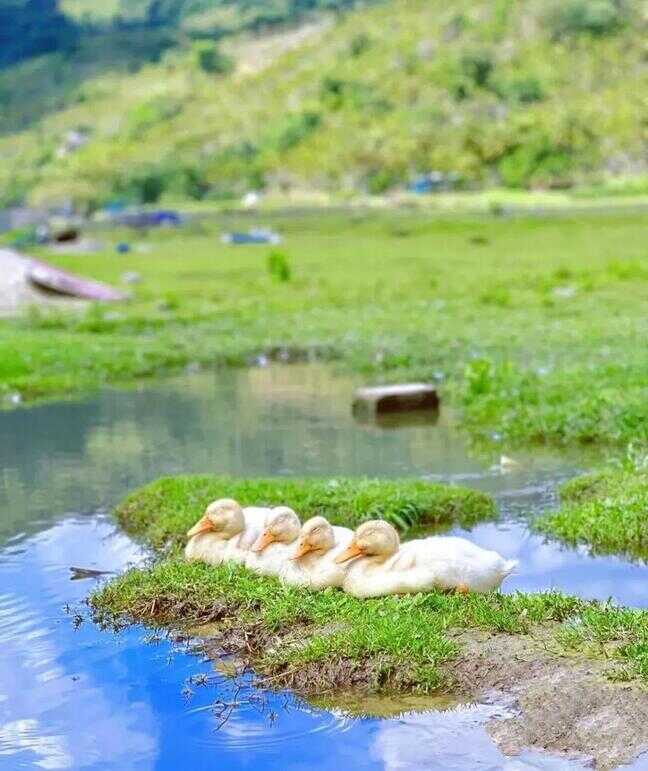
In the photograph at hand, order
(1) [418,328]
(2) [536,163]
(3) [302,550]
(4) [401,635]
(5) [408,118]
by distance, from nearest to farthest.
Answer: (4) [401,635] → (3) [302,550] → (1) [418,328] → (2) [536,163] → (5) [408,118]

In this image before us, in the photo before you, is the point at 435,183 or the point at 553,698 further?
the point at 435,183

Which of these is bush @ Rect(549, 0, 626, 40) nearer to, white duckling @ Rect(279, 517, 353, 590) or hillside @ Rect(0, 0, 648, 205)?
hillside @ Rect(0, 0, 648, 205)

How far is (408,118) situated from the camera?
5364 inches

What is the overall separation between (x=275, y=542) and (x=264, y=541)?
3.7 inches

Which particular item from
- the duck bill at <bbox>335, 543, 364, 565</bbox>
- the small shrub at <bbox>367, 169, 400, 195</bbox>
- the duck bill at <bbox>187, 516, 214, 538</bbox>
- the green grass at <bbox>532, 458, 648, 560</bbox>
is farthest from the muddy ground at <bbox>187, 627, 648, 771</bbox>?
the small shrub at <bbox>367, 169, 400, 195</bbox>

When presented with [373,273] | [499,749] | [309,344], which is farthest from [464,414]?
[373,273]

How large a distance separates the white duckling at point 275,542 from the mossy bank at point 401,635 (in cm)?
12

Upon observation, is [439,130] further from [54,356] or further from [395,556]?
[395,556]

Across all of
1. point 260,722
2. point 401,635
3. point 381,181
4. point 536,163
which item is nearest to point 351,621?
point 401,635

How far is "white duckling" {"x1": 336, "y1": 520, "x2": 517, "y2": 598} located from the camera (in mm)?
9414

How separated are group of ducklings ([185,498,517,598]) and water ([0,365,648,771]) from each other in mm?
1098

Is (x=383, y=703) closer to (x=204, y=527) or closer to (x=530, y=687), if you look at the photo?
(x=530, y=687)

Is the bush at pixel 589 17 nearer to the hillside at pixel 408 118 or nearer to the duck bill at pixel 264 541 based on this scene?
the hillside at pixel 408 118

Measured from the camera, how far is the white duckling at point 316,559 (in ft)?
31.7
